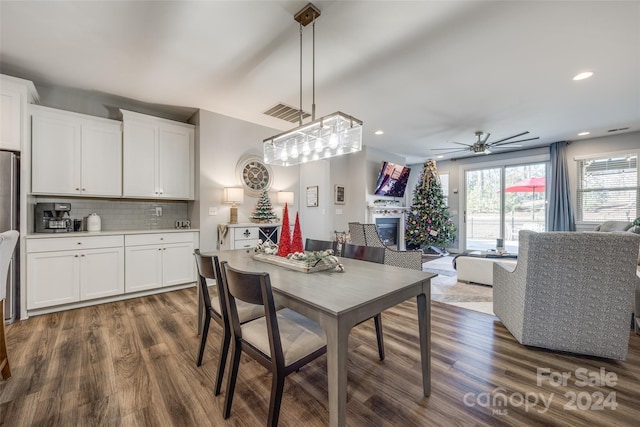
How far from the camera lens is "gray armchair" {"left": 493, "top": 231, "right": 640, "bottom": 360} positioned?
191 centimetres

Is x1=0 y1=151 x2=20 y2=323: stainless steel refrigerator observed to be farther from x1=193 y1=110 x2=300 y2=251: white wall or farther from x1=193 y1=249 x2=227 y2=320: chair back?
x1=193 y1=249 x2=227 y2=320: chair back

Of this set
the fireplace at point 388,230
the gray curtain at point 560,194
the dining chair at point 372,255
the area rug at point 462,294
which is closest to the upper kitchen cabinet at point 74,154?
the dining chair at point 372,255

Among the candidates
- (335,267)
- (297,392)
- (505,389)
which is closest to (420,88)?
(335,267)

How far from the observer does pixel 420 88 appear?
10.8ft

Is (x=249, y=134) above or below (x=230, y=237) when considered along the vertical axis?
above

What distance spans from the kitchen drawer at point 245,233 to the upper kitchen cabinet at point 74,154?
1606mm

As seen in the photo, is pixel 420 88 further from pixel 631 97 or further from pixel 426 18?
pixel 631 97

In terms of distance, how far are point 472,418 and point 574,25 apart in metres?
3.02

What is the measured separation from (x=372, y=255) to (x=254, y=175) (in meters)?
3.02

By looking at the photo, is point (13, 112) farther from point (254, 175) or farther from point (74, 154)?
point (254, 175)

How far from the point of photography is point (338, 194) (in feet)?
20.4

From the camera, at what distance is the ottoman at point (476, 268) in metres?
3.91

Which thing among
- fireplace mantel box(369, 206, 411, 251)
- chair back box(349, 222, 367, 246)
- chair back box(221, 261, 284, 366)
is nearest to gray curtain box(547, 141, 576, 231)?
fireplace mantel box(369, 206, 411, 251)

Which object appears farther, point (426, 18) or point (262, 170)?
point (262, 170)
